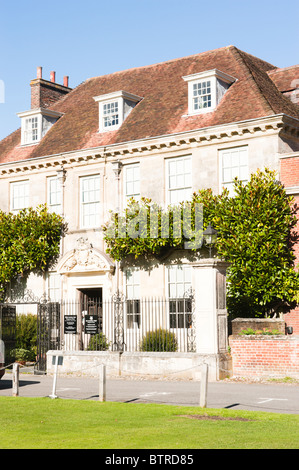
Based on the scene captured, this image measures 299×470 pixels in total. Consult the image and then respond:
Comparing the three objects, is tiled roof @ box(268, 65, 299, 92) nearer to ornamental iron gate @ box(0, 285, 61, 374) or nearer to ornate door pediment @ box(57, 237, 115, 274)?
ornate door pediment @ box(57, 237, 115, 274)

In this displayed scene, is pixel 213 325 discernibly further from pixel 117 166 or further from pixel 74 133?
pixel 74 133

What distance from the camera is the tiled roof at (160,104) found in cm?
2366

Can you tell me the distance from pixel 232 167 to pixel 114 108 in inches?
262

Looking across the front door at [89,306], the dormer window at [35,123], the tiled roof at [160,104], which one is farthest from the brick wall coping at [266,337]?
the dormer window at [35,123]

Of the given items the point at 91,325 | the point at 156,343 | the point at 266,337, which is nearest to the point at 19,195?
the point at 91,325

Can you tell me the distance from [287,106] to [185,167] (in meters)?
4.27

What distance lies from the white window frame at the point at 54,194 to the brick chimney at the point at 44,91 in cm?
503

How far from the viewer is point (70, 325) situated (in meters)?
22.0

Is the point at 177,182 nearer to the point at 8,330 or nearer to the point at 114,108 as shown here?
the point at 114,108

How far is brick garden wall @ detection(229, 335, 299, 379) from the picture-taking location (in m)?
17.5

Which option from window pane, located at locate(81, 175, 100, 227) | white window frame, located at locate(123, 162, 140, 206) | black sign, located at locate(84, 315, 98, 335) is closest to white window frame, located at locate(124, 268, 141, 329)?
window pane, located at locate(81, 175, 100, 227)

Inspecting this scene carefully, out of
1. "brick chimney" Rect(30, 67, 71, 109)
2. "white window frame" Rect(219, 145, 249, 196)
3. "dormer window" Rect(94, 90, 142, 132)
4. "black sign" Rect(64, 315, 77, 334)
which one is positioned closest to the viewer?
"black sign" Rect(64, 315, 77, 334)

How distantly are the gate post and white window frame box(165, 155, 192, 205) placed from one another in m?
5.84

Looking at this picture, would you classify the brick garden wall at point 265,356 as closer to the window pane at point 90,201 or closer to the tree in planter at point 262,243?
the tree in planter at point 262,243
